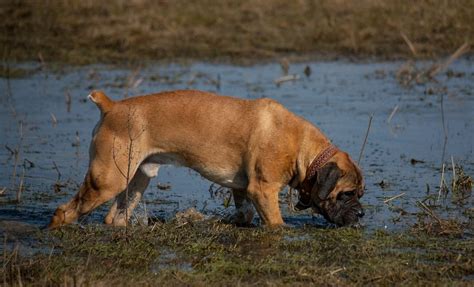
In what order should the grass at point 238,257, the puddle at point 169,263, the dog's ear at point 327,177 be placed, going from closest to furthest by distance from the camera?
the grass at point 238,257, the puddle at point 169,263, the dog's ear at point 327,177

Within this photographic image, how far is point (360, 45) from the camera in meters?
20.0

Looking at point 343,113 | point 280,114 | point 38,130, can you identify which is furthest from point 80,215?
point 343,113

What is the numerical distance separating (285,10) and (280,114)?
40.8 feet

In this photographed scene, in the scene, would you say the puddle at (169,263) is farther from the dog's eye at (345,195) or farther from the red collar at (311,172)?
the dog's eye at (345,195)

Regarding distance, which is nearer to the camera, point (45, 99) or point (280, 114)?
point (280, 114)

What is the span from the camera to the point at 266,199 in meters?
9.28

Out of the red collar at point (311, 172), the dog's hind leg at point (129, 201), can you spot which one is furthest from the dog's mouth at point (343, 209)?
the dog's hind leg at point (129, 201)

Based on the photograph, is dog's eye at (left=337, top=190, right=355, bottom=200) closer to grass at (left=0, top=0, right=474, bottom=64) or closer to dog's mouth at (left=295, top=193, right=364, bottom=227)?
dog's mouth at (left=295, top=193, right=364, bottom=227)

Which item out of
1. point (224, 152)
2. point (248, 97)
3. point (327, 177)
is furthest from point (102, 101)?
point (248, 97)

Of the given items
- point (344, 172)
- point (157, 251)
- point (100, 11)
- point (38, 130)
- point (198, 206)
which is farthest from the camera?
point (100, 11)

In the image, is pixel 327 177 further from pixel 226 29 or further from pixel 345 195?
pixel 226 29

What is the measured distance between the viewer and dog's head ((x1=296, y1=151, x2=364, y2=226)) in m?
9.09

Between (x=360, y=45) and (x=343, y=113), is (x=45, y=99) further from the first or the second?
(x=360, y=45)

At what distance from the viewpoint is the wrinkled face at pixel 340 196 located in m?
9.06
